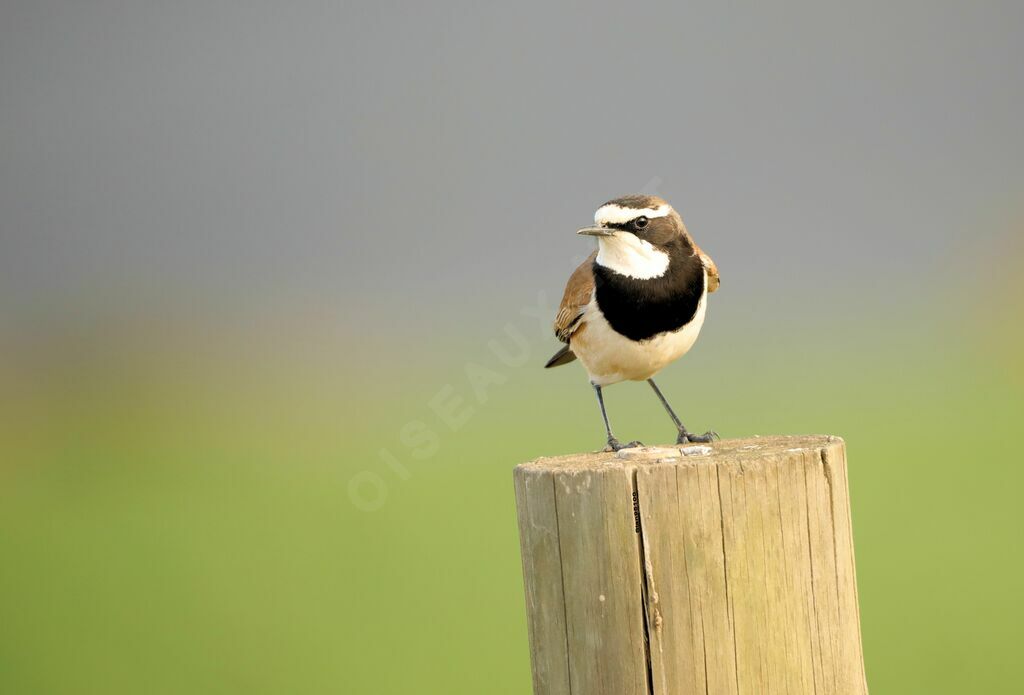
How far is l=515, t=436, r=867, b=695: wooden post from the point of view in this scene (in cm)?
269

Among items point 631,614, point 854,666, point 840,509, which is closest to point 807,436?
point 840,509

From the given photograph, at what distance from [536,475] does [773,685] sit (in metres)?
0.88

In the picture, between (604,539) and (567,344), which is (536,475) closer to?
(604,539)

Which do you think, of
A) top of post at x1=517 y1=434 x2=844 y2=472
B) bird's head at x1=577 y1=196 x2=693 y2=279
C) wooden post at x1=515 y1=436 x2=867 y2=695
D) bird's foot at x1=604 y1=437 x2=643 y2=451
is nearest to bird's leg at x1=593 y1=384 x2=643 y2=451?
bird's foot at x1=604 y1=437 x2=643 y2=451

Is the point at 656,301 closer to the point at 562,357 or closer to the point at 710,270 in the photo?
the point at 710,270

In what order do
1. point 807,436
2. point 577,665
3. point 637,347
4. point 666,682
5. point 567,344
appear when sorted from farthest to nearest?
point 567,344
point 637,347
point 807,436
point 577,665
point 666,682

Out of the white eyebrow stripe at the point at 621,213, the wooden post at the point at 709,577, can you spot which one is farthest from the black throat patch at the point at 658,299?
the wooden post at the point at 709,577

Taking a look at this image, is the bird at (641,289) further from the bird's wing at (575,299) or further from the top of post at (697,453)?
the top of post at (697,453)

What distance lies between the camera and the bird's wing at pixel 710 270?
4.35 meters

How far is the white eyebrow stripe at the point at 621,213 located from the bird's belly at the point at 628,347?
409 mm

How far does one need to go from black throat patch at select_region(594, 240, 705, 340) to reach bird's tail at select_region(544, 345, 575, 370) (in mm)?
827

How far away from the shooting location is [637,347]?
4.15 meters

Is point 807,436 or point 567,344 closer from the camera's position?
point 807,436

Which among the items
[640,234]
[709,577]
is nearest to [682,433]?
[640,234]
